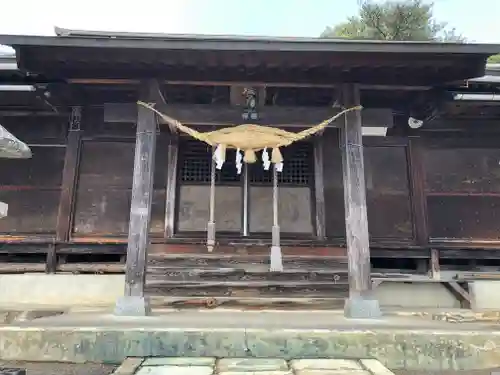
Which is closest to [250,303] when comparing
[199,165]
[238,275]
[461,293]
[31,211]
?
[238,275]

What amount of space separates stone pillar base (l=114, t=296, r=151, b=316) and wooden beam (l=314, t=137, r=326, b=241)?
3.86 meters

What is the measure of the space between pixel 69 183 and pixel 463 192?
820cm

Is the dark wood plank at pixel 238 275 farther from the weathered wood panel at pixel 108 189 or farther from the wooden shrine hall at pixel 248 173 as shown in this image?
the weathered wood panel at pixel 108 189

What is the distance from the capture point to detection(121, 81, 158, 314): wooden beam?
5.84m

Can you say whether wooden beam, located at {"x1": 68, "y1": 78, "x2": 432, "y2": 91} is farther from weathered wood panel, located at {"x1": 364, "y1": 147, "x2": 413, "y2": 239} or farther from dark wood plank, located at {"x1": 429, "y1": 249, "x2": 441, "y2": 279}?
dark wood plank, located at {"x1": 429, "y1": 249, "x2": 441, "y2": 279}

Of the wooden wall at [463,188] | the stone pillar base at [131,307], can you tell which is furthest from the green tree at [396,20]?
the stone pillar base at [131,307]

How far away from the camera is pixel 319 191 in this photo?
27.5 feet

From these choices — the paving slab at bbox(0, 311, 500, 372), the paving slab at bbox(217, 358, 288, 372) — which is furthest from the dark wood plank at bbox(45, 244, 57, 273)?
the paving slab at bbox(217, 358, 288, 372)

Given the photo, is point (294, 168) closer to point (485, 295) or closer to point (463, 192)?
point (463, 192)

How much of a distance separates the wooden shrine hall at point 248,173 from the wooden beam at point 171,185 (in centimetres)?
3

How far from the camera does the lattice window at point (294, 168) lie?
8633 millimetres

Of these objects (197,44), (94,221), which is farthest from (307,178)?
(94,221)

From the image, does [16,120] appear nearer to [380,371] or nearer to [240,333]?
[240,333]

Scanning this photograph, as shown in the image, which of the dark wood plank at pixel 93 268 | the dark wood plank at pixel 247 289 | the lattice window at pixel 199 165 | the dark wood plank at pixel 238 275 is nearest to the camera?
the dark wood plank at pixel 247 289
